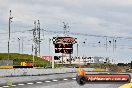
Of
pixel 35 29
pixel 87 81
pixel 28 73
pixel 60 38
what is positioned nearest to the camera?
pixel 87 81

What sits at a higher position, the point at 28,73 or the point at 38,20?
the point at 38,20

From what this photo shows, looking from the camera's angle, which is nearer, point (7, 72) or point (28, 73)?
point (7, 72)

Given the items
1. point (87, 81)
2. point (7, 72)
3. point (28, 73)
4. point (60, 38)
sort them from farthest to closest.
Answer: point (60, 38) → point (28, 73) → point (7, 72) → point (87, 81)

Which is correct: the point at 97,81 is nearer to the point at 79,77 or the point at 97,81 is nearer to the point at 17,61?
the point at 79,77

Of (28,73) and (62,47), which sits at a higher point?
(62,47)

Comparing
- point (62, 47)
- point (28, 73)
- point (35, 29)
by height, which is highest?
point (35, 29)

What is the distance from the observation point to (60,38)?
97.6 metres

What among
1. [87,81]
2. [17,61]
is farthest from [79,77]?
[17,61]

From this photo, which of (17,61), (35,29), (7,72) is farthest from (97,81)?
(35,29)

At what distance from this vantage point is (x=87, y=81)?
6871mm

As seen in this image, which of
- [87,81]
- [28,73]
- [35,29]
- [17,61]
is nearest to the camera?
[87,81]

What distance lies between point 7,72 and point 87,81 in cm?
5275

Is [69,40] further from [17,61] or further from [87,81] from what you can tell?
[87,81]

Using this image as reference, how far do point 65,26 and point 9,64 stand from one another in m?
62.0
